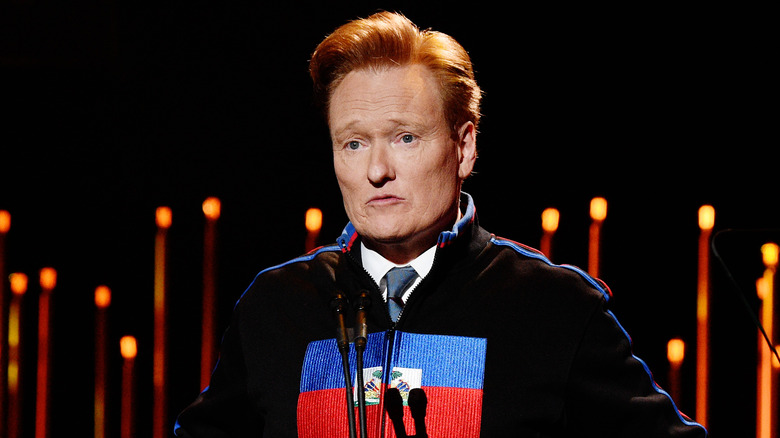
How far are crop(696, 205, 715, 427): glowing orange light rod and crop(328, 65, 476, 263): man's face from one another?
232cm

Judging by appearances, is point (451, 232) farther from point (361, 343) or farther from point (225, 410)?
point (225, 410)

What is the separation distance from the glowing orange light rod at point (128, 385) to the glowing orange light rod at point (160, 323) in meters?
0.11

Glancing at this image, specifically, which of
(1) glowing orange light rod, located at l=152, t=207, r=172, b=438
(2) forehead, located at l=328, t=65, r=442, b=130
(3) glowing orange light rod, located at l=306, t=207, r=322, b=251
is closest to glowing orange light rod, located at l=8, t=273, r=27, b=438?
(1) glowing orange light rod, located at l=152, t=207, r=172, b=438

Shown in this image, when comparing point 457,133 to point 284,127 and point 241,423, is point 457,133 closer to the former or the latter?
point 241,423

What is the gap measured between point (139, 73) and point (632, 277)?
8.50 ft

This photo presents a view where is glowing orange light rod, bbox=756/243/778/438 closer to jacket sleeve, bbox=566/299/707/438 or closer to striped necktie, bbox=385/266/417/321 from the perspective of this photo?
jacket sleeve, bbox=566/299/707/438

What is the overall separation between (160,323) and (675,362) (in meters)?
2.47

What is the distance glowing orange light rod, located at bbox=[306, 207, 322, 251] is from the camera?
4.07 metres

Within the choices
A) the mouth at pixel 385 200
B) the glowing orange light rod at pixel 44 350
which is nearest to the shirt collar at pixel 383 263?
the mouth at pixel 385 200

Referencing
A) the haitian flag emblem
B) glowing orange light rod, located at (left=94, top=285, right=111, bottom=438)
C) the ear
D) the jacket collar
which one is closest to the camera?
the haitian flag emblem

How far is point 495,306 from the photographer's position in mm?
1794

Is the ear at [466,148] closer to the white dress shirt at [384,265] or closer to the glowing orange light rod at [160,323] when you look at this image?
the white dress shirt at [384,265]

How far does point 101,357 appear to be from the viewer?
14.2ft

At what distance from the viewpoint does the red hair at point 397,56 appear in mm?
1843
